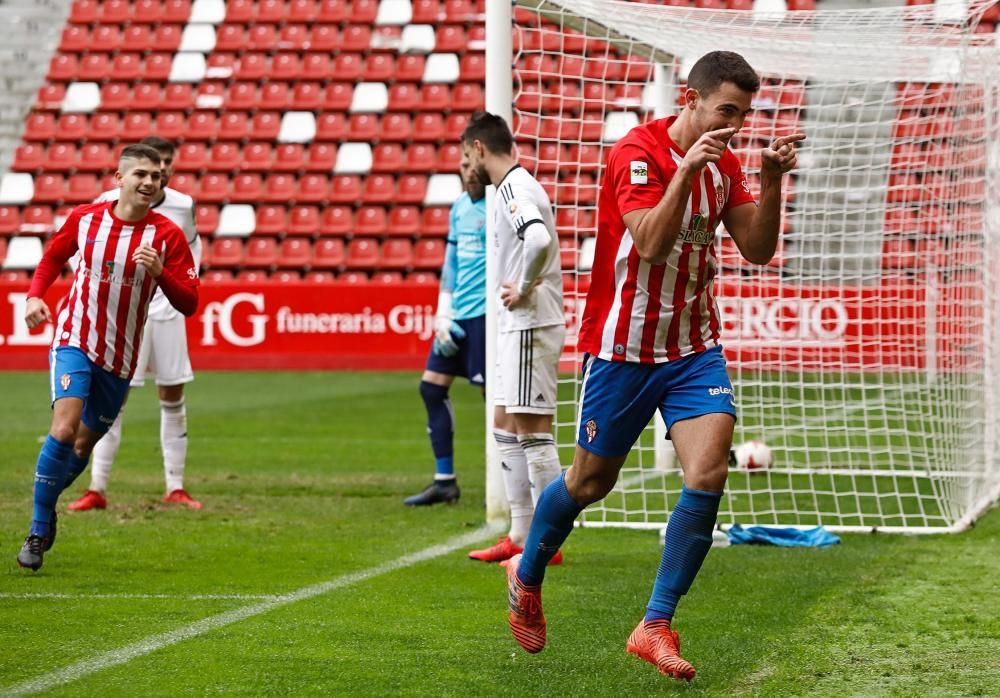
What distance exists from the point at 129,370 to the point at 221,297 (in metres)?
12.7

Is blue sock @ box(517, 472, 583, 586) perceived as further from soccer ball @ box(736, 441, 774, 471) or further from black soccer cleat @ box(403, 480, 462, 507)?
soccer ball @ box(736, 441, 774, 471)

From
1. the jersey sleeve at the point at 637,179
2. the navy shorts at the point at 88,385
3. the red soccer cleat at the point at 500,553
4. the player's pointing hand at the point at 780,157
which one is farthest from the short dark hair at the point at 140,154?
the player's pointing hand at the point at 780,157

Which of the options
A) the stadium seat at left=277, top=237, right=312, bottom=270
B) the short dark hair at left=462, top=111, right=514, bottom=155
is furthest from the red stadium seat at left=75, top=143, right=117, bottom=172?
the short dark hair at left=462, top=111, right=514, bottom=155

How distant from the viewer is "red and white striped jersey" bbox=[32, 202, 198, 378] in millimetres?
6414

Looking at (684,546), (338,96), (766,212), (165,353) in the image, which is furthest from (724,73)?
(338,96)

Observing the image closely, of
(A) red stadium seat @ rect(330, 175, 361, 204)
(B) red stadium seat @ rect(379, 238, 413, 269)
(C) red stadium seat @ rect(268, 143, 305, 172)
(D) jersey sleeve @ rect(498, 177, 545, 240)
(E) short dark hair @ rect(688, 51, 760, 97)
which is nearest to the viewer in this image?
(E) short dark hair @ rect(688, 51, 760, 97)

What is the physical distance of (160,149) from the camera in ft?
25.1

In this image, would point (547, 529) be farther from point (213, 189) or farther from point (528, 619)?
point (213, 189)

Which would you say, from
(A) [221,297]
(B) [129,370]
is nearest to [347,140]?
(A) [221,297]

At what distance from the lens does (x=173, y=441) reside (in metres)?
8.42

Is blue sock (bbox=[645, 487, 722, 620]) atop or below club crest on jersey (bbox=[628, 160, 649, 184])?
below

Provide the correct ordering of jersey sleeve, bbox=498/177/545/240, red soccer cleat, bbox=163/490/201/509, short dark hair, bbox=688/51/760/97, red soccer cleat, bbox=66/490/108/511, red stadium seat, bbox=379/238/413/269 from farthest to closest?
1. red stadium seat, bbox=379/238/413/269
2. red soccer cleat, bbox=163/490/201/509
3. red soccer cleat, bbox=66/490/108/511
4. jersey sleeve, bbox=498/177/545/240
5. short dark hair, bbox=688/51/760/97

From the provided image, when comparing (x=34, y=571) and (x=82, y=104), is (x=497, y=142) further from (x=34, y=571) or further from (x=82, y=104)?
(x=82, y=104)

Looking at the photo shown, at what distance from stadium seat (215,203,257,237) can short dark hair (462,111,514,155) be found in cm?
1547
